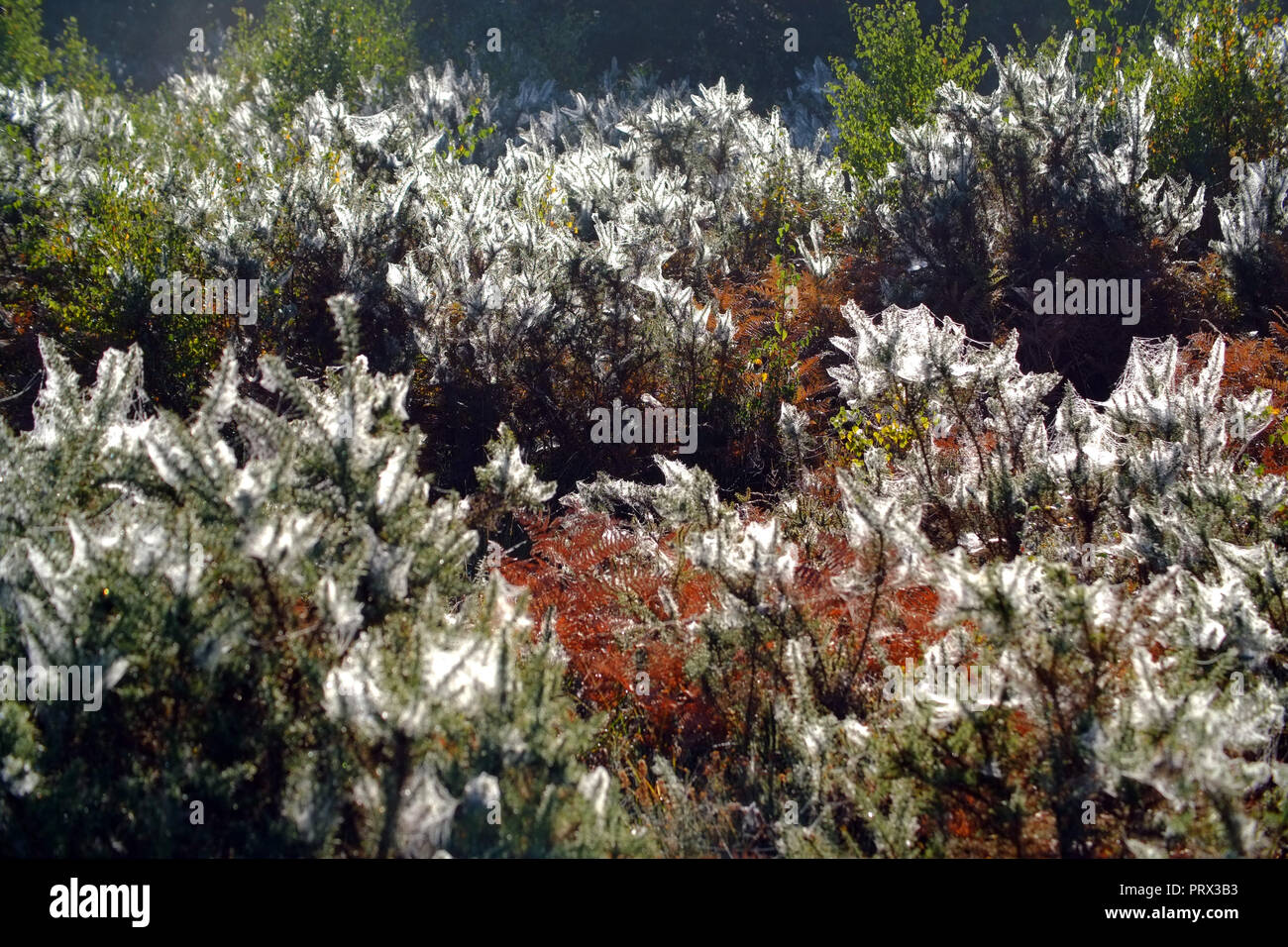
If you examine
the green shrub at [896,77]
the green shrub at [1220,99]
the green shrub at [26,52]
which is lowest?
the green shrub at [1220,99]

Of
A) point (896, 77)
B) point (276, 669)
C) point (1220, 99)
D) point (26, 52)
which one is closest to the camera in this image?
point (276, 669)

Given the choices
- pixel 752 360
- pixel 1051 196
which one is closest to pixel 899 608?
pixel 752 360

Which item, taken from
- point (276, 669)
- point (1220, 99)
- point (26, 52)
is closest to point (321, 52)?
point (26, 52)

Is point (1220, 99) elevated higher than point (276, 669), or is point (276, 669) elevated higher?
point (1220, 99)

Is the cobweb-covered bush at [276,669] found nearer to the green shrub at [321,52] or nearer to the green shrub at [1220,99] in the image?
the green shrub at [1220,99]

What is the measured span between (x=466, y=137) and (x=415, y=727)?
10176 millimetres

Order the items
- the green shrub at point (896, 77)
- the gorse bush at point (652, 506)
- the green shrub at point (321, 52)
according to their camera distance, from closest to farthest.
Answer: the gorse bush at point (652, 506), the green shrub at point (896, 77), the green shrub at point (321, 52)

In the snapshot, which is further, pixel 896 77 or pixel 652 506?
pixel 896 77

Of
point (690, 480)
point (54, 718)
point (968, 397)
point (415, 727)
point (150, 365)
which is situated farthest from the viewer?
point (150, 365)

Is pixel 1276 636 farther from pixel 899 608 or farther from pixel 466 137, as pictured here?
pixel 466 137

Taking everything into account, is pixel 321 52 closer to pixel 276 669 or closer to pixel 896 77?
pixel 896 77

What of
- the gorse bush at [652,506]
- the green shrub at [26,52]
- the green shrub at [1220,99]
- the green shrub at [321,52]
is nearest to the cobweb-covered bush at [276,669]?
the gorse bush at [652,506]

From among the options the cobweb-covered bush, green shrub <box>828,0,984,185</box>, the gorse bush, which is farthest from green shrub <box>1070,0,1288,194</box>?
the cobweb-covered bush

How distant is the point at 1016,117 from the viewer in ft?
23.9
